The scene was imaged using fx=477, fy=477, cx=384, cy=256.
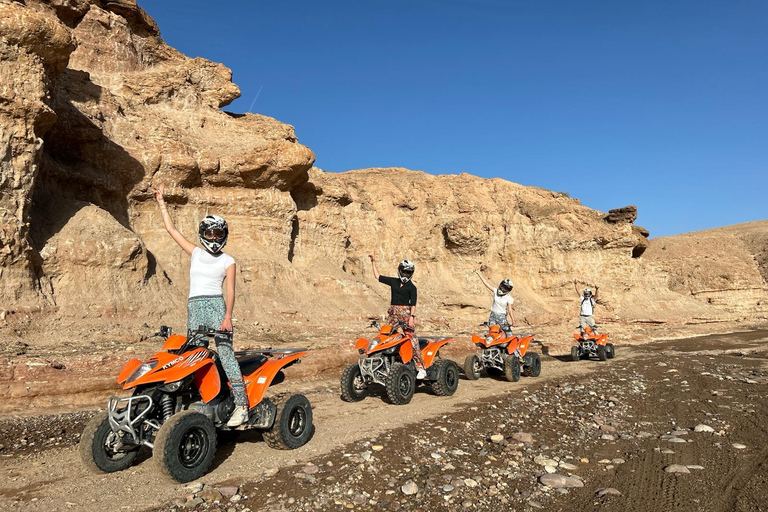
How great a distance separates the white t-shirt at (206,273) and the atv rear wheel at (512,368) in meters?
7.24

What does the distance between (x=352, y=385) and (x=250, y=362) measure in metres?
2.68

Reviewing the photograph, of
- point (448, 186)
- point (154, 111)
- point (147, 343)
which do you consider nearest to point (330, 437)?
point (147, 343)

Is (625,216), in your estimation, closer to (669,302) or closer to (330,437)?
(669,302)

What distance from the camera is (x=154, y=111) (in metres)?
20.3

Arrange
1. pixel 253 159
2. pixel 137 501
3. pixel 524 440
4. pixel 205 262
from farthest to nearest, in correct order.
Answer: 1. pixel 253 159
2. pixel 524 440
3. pixel 205 262
4. pixel 137 501

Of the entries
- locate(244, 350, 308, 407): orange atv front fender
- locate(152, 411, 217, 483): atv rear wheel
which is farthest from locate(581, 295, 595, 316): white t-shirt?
locate(152, 411, 217, 483): atv rear wheel

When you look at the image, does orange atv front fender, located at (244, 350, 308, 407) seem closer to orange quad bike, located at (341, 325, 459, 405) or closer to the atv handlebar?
the atv handlebar

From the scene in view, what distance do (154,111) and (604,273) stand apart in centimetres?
2892

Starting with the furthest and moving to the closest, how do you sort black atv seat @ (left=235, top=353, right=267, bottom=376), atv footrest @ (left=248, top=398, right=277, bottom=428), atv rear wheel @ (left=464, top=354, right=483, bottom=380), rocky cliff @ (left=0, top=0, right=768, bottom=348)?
rocky cliff @ (left=0, top=0, right=768, bottom=348)
atv rear wheel @ (left=464, top=354, right=483, bottom=380)
black atv seat @ (left=235, top=353, right=267, bottom=376)
atv footrest @ (left=248, top=398, right=277, bottom=428)

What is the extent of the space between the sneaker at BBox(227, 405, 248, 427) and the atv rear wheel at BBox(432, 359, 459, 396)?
14.1 ft

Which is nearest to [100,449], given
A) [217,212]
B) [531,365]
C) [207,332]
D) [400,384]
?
[207,332]

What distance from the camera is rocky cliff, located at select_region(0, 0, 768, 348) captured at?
42.5 ft

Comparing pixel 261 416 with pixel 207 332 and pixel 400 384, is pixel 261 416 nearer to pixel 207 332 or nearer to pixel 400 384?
pixel 207 332

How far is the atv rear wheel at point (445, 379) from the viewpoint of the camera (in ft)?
27.3
